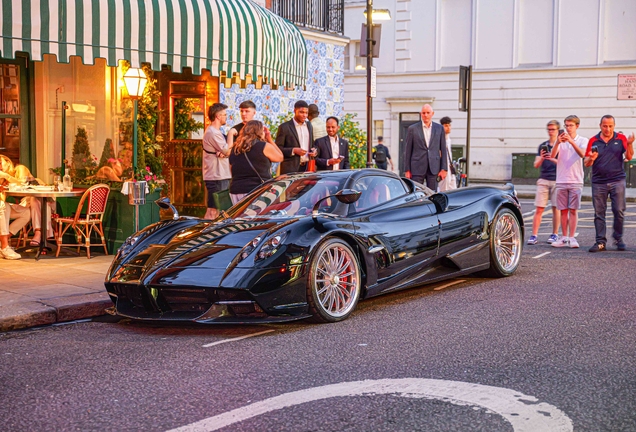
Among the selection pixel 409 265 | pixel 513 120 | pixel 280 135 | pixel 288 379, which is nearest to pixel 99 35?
pixel 280 135

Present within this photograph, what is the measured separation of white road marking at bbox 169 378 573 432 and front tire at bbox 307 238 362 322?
1723 millimetres

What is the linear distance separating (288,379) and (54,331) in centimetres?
276

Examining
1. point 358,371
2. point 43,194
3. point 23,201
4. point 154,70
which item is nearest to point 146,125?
point 23,201

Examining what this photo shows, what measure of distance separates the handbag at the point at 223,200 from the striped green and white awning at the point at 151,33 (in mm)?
1533

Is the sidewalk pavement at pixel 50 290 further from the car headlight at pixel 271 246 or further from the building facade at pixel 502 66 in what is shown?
the building facade at pixel 502 66

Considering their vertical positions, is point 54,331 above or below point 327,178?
below

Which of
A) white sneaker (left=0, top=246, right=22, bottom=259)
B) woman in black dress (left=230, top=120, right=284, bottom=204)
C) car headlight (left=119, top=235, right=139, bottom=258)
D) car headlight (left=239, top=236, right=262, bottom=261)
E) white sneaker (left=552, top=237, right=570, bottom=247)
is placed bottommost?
white sneaker (left=0, top=246, right=22, bottom=259)

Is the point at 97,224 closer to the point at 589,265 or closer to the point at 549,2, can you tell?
the point at 589,265

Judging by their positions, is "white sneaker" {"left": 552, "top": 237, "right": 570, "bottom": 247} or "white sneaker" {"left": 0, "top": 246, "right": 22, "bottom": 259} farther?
"white sneaker" {"left": 552, "top": 237, "right": 570, "bottom": 247}

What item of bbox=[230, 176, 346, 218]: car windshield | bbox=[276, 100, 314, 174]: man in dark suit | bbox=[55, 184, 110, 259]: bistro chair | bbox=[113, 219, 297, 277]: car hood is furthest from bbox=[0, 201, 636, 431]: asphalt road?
bbox=[276, 100, 314, 174]: man in dark suit

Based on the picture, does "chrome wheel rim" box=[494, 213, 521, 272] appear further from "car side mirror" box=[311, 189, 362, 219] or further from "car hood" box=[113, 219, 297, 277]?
"car hood" box=[113, 219, 297, 277]

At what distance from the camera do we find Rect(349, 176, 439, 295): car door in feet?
24.5

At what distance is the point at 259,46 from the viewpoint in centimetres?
1128

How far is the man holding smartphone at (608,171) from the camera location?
11672mm
